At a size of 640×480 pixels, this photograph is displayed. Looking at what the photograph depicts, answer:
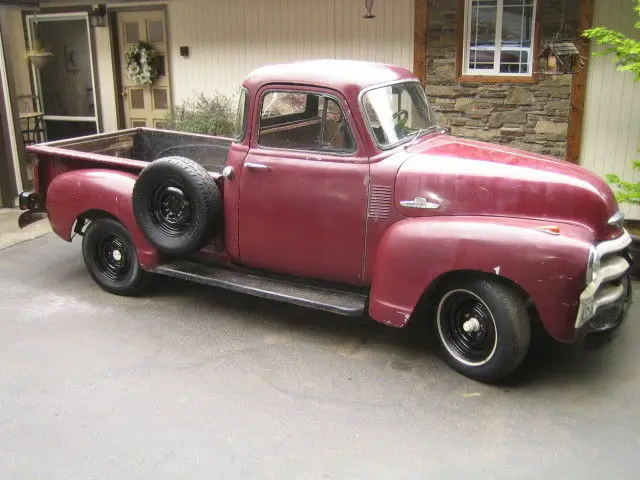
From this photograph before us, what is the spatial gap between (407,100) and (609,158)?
3.74m

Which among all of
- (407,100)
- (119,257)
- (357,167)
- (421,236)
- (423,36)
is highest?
(423,36)

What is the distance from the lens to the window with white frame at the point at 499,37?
7.90 m

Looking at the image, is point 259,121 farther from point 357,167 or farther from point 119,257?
point 119,257

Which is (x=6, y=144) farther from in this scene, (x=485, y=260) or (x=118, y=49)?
(x=485, y=260)

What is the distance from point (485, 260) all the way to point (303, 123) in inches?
69.5

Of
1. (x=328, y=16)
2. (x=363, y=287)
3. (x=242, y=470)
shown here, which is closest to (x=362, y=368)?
(x=363, y=287)

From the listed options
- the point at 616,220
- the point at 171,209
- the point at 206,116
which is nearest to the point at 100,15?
the point at 206,116

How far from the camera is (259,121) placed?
504 centimetres

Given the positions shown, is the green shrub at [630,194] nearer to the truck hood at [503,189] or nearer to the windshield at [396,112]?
the truck hood at [503,189]

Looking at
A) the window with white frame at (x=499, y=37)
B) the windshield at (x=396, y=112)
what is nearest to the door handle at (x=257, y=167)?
the windshield at (x=396, y=112)

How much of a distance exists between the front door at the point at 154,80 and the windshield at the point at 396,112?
21.0 ft

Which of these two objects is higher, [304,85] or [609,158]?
[304,85]

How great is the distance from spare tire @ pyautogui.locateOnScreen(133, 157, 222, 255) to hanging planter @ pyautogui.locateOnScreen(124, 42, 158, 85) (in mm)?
5971

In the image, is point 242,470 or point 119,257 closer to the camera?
point 242,470
